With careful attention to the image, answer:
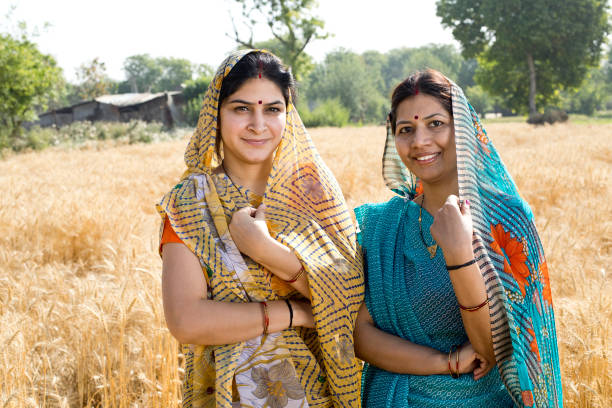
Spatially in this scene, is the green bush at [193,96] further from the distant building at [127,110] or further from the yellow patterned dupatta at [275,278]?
the yellow patterned dupatta at [275,278]

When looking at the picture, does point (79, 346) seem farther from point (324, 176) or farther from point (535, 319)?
point (535, 319)

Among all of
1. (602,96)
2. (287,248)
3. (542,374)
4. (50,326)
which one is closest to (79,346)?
(50,326)

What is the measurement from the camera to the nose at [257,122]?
169 centimetres

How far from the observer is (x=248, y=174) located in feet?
5.90

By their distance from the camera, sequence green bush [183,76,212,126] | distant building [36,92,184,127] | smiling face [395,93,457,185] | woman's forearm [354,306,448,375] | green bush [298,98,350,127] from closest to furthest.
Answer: woman's forearm [354,306,448,375] < smiling face [395,93,457,185] < green bush [183,76,212,126] < distant building [36,92,184,127] < green bush [298,98,350,127]

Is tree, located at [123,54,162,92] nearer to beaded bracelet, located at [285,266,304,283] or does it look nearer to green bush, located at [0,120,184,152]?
green bush, located at [0,120,184,152]

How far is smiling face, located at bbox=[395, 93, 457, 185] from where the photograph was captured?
67.9 inches

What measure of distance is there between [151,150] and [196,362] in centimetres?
1521

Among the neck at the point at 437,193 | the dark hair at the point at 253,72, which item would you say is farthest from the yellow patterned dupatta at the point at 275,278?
the neck at the point at 437,193

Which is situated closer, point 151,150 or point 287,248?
point 287,248

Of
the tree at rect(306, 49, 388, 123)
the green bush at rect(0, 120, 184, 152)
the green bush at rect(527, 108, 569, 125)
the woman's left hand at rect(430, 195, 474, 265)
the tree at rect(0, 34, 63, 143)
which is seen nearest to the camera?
the woman's left hand at rect(430, 195, 474, 265)

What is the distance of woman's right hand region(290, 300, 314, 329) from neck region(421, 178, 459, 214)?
607 millimetres

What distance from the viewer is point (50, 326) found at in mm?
2971

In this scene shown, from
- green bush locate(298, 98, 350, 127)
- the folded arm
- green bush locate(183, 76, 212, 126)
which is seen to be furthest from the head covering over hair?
green bush locate(298, 98, 350, 127)
